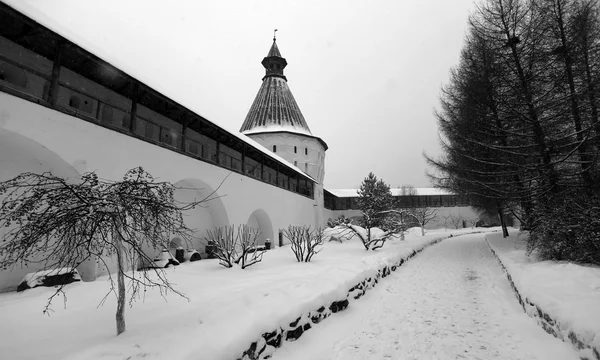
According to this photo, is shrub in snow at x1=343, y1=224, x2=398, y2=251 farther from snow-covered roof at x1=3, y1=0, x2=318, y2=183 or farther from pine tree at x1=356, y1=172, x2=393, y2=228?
snow-covered roof at x1=3, y1=0, x2=318, y2=183

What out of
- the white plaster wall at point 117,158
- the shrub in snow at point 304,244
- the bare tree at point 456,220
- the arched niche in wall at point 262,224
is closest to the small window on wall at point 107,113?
the white plaster wall at point 117,158

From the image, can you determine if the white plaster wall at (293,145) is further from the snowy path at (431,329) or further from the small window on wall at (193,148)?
the snowy path at (431,329)

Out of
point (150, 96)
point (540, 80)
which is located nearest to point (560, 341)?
point (540, 80)

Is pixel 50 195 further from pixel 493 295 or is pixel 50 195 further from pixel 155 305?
pixel 493 295

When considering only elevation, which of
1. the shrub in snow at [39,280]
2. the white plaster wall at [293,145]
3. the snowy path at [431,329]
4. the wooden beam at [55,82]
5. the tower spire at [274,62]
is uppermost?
the tower spire at [274,62]

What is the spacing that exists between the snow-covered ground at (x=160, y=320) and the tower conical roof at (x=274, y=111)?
78.9 feet

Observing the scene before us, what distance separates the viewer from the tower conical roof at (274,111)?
2931 centimetres

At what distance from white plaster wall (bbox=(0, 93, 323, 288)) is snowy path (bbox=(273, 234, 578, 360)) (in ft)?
21.4

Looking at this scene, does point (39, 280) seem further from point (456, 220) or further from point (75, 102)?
point (456, 220)

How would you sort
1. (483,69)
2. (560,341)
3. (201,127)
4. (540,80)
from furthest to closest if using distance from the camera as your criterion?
(201,127)
(483,69)
(540,80)
(560,341)

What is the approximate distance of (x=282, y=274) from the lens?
7.53m

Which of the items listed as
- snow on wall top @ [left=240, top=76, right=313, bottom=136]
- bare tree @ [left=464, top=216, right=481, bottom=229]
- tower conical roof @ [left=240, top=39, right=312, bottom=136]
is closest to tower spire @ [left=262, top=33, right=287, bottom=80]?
tower conical roof @ [left=240, top=39, right=312, bottom=136]

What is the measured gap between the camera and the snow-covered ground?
3.02 m

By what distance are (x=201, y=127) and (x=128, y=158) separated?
15.0 feet
